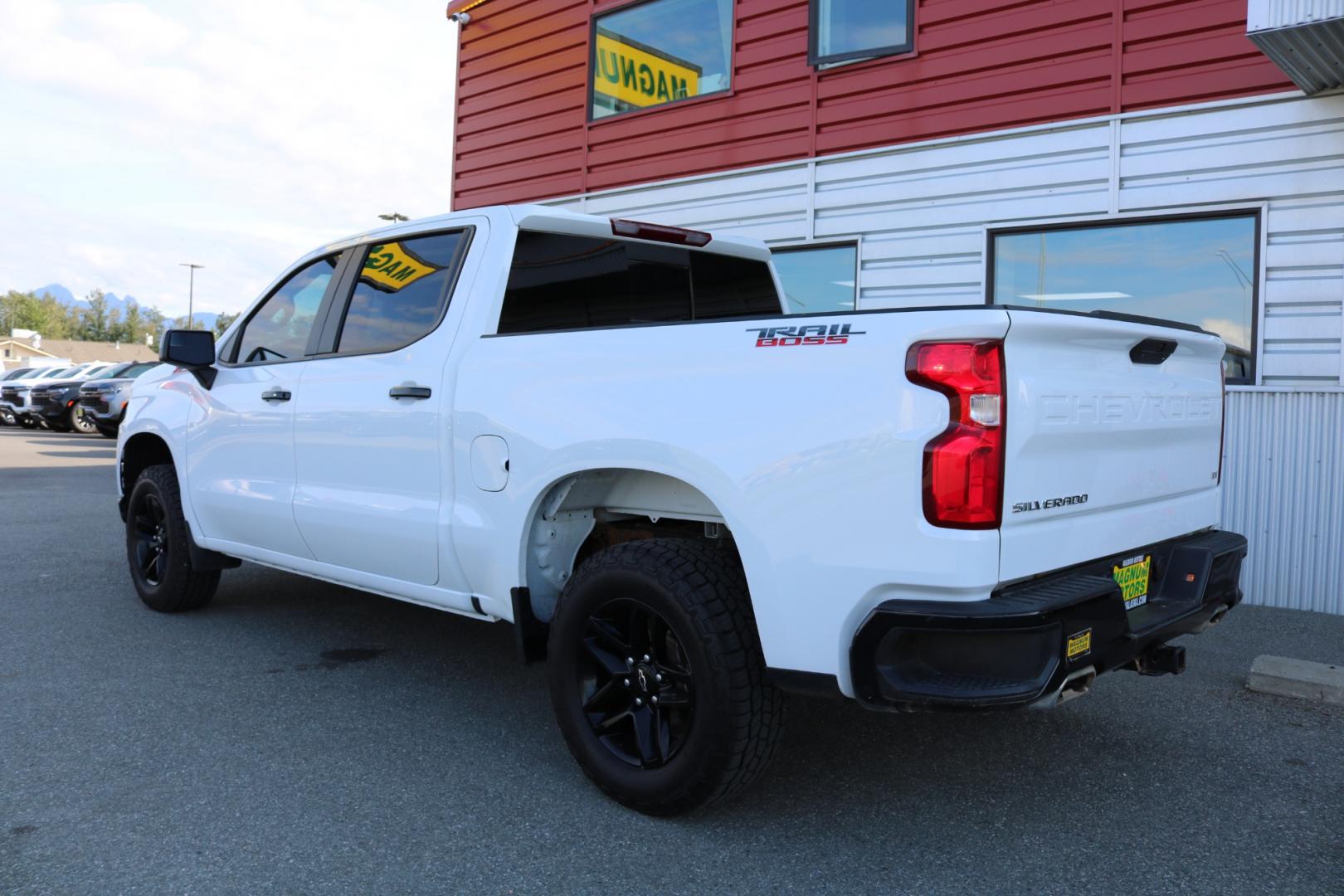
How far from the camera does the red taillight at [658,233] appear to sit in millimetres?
4254

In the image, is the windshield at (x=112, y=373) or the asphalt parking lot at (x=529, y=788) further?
the windshield at (x=112, y=373)

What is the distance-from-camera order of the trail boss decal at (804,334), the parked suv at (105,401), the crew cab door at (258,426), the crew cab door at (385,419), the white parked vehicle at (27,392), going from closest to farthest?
the trail boss decal at (804,334)
the crew cab door at (385,419)
the crew cab door at (258,426)
the parked suv at (105,401)
the white parked vehicle at (27,392)

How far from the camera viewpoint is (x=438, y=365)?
3.88 meters

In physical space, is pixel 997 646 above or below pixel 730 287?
below

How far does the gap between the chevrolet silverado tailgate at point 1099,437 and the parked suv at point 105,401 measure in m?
20.9

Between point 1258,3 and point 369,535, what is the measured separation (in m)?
4.97

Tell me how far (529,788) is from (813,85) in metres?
6.55

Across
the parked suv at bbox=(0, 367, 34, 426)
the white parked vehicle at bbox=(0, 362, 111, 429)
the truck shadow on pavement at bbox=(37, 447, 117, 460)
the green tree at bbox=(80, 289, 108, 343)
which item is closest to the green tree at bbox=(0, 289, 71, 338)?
the green tree at bbox=(80, 289, 108, 343)

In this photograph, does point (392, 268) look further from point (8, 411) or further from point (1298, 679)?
point (8, 411)

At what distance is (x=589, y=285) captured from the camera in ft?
14.1

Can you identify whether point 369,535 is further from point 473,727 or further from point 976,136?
point 976,136

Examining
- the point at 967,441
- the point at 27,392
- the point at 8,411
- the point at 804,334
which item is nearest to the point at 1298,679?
the point at 967,441

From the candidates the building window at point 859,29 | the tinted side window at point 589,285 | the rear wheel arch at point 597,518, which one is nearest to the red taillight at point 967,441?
the rear wheel arch at point 597,518

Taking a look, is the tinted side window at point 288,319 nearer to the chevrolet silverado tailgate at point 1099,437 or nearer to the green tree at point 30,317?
A: the chevrolet silverado tailgate at point 1099,437
